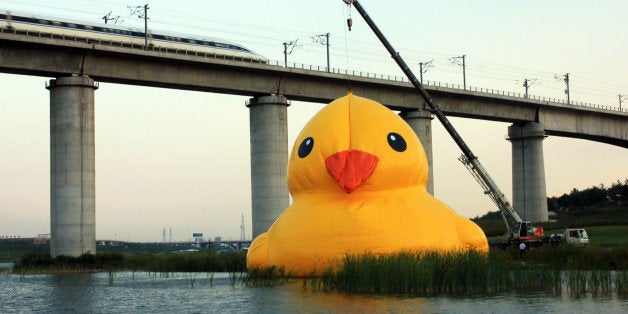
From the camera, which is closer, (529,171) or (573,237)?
(573,237)

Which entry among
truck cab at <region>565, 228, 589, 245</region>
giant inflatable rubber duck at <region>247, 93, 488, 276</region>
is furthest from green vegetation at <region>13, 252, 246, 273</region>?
truck cab at <region>565, 228, 589, 245</region>

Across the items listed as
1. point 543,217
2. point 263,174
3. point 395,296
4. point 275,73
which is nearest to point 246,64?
point 275,73

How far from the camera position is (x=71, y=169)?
156ft

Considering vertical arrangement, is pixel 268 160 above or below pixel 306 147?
above

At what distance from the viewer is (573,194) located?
117562 millimetres

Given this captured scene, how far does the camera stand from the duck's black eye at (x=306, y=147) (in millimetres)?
25297

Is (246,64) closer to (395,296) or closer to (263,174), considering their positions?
(263,174)

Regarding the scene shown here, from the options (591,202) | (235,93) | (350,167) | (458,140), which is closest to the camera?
(350,167)

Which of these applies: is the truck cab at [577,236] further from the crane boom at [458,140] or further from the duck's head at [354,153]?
the duck's head at [354,153]

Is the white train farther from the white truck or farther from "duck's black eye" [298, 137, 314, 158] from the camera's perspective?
"duck's black eye" [298, 137, 314, 158]

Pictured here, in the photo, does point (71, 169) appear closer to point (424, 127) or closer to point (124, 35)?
point (124, 35)

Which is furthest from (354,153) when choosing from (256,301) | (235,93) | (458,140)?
(235,93)

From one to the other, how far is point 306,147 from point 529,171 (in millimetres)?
53676

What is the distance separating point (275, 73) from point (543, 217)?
1135 inches
